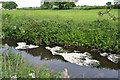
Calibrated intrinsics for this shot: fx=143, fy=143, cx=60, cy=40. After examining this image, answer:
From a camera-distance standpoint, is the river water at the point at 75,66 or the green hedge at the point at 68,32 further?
the green hedge at the point at 68,32

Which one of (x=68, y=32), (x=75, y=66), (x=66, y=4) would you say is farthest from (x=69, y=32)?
(x=66, y=4)

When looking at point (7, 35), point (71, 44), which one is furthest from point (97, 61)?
point (7, 35)

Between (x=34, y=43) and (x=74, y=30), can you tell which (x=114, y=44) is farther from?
(x=34, y=43)

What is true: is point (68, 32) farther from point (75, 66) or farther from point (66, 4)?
point (66, 4)

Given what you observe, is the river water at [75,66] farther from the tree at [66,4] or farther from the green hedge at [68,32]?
the tree at [66,4]

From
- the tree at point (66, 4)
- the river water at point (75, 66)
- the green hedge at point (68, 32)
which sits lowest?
the river water at point (75, 66)

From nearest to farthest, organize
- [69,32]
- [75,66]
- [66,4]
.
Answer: [66,4], [75,66], [69,32]

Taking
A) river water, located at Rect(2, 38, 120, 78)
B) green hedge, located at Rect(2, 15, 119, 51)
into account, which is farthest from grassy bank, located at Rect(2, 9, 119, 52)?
river water, located at Rect(2, 38, 120, 78)

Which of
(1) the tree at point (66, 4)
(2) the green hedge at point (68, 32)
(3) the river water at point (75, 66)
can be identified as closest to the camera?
(1) the tree at point (66, 4)

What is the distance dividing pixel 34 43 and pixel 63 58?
1872mm

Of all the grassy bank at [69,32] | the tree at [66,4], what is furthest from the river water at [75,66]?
the tree at [66,4]

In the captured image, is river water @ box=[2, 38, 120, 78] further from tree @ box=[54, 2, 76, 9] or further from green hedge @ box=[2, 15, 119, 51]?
tree @ box=[54, 2, 76, 9]

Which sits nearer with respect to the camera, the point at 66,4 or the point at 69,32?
the point at 66,4

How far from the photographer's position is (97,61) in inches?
157
